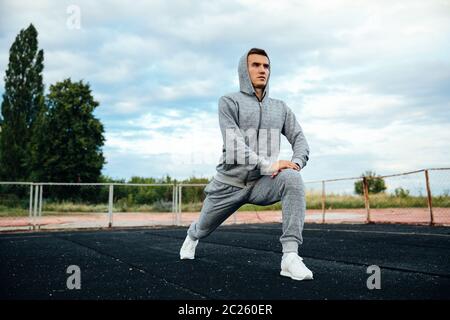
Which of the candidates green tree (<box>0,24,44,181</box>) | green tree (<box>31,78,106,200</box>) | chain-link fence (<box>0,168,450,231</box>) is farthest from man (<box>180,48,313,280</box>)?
green tree (<box>0,24,44,181</box>)

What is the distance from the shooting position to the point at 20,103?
101ft

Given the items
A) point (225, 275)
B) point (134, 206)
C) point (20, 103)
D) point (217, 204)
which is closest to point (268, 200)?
point (217, 204)

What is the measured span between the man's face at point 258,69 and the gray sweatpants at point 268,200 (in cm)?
84

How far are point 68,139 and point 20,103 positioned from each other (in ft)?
23.4

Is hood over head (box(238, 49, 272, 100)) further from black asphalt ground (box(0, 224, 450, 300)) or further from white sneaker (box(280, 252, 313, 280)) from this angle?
black asphalt ground (box(0, 224, 450, 300))

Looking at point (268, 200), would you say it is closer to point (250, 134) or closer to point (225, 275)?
point (250, 134)

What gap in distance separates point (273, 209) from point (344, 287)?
1955 centimetres

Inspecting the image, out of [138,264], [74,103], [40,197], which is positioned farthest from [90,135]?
[138,264]

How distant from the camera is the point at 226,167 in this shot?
11.1 ft

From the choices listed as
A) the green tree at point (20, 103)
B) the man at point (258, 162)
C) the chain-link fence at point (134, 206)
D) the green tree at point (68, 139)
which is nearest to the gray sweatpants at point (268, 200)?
the man at point (258, 162)

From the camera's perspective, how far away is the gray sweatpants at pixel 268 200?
2980 mm

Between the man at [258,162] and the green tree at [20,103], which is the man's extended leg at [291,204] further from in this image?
the green tree at [20,103]

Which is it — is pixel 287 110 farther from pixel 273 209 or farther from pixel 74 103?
pixel 74 103
